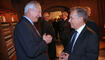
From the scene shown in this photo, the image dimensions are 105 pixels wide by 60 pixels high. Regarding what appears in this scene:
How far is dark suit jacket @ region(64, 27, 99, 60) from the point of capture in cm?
145

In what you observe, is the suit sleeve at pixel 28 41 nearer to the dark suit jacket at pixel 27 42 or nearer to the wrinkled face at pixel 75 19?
the dark suit jacket at pixel 27 42

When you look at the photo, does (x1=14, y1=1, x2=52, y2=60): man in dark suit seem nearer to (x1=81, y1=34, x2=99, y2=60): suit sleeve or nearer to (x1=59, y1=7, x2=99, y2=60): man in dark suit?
(x1=59, y1=7, x2=99, y2=60): man in dark suit

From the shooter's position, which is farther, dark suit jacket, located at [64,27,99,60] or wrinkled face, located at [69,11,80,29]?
wrinkled face, located at [69,11,80,29]

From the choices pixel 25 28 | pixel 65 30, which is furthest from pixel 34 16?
pixel 65 30

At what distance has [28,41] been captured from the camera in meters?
1.33

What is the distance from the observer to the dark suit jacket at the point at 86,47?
57.2 inches

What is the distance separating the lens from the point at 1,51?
1890mm

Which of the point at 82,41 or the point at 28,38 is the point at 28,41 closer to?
the point at 28,38

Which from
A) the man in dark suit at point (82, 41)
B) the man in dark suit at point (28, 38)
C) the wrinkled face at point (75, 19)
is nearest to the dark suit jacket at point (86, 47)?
the man in dark suit at point (82, 41)

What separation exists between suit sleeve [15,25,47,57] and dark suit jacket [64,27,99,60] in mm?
516

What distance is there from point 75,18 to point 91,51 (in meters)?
0.54

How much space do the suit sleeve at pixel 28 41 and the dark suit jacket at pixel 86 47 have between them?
1.69 feet

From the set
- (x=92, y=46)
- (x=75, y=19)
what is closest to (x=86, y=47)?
(x=92, y=46)

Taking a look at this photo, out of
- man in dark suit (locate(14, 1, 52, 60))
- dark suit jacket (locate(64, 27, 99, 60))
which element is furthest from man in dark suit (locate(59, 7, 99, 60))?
man in dark suit (locate(14, 1, 52, 60))
